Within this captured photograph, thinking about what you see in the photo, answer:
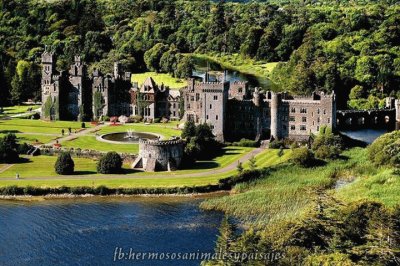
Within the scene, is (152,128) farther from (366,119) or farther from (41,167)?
(366,119)

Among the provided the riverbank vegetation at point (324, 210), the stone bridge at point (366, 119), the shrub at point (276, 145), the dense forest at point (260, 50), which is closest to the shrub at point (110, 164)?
the riverbank vegetation at point (324, 210)

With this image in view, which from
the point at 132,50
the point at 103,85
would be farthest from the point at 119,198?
the point at 132,50

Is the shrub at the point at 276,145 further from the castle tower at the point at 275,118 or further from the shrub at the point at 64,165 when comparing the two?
the shrub at the point at 64,165

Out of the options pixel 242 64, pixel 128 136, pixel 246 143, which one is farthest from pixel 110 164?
pixel 242 64

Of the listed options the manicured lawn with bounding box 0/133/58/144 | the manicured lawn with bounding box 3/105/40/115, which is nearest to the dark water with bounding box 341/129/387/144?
the manicured lawn with bounding box 0/133/58/144

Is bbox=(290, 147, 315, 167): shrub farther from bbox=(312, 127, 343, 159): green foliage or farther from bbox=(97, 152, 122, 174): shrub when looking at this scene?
bbox=(97, 152, 122, 174): shrub

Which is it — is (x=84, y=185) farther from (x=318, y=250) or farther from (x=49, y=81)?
(x=49, y=81)
